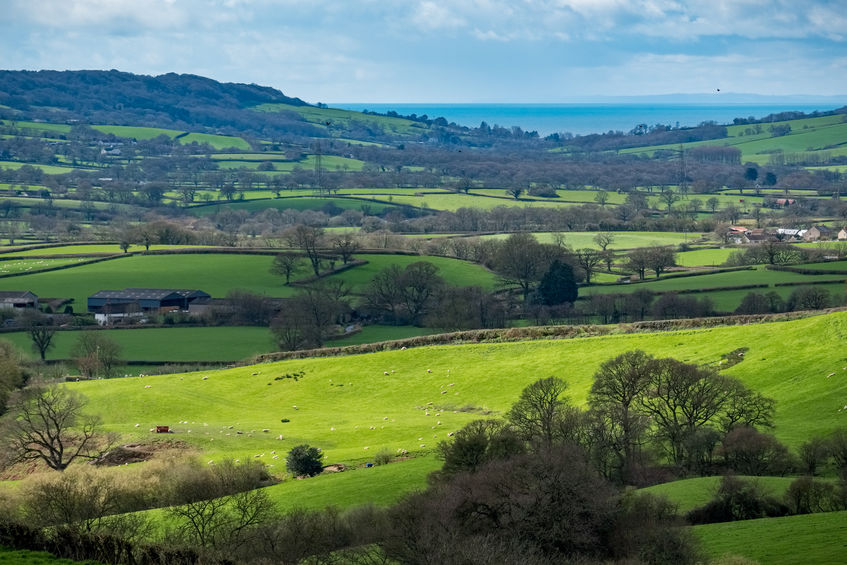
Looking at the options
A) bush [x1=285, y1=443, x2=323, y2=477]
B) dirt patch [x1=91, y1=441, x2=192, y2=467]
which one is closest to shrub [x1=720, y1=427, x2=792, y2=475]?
bush [x1=285, y1=443, x2=323, y2=477]

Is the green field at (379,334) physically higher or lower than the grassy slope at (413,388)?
lower

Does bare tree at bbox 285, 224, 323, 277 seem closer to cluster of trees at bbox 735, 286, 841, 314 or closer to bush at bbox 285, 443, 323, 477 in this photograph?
cluster of trees at bbox 735, 286, 841, 314

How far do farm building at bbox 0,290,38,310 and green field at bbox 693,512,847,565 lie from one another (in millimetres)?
83129

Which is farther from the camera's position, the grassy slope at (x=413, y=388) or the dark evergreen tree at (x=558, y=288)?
the dark evergreen tree at (x=558, y=288)

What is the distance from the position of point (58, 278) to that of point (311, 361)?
5687 cm

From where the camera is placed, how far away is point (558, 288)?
325 ft

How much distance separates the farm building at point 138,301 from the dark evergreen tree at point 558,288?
3245 cm

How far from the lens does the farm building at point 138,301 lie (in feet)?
333

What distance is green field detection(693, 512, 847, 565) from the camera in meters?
27.8

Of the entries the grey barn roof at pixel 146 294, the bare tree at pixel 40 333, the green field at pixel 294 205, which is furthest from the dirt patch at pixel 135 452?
the green field at pixel 294 205

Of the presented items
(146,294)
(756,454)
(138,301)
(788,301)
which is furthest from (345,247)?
(756,454)

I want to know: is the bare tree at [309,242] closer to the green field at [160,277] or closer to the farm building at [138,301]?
the green field at [160,277]

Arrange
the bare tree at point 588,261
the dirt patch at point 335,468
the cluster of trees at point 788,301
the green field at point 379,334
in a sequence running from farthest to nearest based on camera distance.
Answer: the bare tree at point 588,261, the green field at point 379,334, the cluster of trees at point 788,301, the dirt patch at point 335,468

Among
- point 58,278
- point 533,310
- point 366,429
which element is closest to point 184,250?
point 58,278
